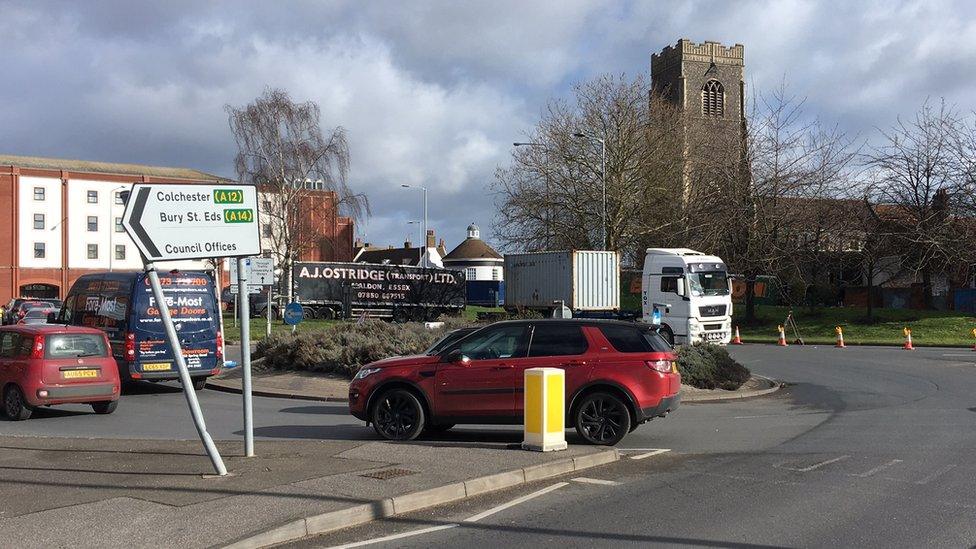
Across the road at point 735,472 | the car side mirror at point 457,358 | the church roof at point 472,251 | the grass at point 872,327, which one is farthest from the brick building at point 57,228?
the car side mirror at point 457,358

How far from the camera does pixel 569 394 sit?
1156 centimetres

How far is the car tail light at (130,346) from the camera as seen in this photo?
60.1 feet

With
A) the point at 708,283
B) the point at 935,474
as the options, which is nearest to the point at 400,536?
the point at 935,474

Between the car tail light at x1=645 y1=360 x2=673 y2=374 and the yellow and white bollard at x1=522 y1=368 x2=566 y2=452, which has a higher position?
the car tail light at x1=645 y1=360 x2=673 y2=374

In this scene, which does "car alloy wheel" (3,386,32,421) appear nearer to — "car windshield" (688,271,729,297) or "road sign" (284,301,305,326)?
"road sign" (284,301,305,326)

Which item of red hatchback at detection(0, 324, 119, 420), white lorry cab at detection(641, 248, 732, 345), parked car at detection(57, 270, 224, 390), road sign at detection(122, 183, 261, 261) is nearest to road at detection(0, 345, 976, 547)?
red hatchback at detection(0, 324, 119, 420)

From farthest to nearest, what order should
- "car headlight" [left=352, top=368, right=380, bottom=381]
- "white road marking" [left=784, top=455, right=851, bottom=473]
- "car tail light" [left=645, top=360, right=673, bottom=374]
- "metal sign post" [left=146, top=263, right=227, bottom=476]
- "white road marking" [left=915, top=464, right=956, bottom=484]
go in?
"car headlight" [left=352, top=368, right=380, bottom=381] < "car tail light" [left=645, top=360, right=673, bottom=374] < "white road marking" [left=784, top=455, right=851, bottom=473] < "white road marking" [left=915, top=464, right=956, bottom=484] < "metal sign post" [left=146, top=263, right=227, bottom=476]

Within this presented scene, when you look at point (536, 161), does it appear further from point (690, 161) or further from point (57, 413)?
point (57, 413)

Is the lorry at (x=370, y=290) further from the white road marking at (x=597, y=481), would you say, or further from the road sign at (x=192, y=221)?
the white road marking at (x=597, y=481)

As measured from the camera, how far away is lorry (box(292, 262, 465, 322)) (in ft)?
155

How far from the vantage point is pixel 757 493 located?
8.67 meters

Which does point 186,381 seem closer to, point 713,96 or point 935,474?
point 935,474

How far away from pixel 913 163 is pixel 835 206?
12.7 ft

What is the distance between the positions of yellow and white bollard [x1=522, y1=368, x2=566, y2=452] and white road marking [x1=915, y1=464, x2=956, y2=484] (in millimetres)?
3755
